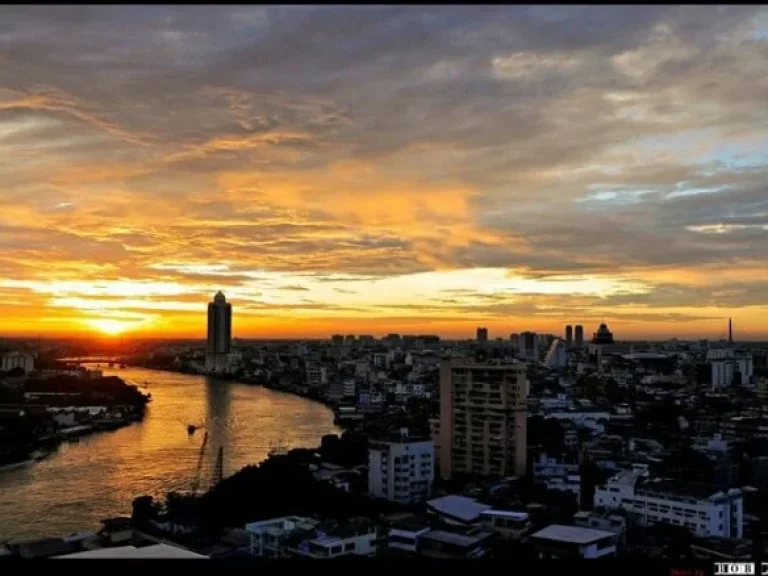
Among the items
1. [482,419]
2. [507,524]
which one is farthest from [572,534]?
[482,419]

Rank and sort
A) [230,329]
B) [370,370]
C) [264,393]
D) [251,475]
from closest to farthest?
1. [251,475]
2. [264,393]
3. [370,370]
4. [230,329]

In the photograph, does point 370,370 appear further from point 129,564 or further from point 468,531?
point 129,564

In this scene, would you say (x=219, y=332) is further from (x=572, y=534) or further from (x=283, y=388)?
(x=572, y=534)

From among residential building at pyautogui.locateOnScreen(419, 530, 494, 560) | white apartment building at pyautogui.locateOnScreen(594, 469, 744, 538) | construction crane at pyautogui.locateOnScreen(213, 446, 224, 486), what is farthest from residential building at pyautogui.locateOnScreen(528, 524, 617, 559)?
construction crane at pyautogui.locateOnScreen(213, 446, 224, 486)

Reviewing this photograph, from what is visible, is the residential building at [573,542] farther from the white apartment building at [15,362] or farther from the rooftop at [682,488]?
the white apartment building at [15,362]

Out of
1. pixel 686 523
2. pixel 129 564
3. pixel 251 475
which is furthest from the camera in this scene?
pixel 251 475

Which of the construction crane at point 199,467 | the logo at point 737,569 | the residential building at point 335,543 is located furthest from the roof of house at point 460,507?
the logo at point 737,569

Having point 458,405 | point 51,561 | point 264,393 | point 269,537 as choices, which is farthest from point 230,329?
point 51,561
